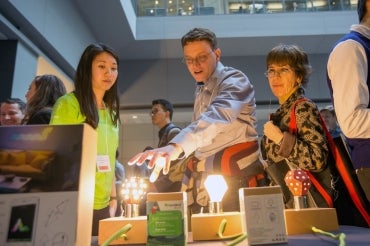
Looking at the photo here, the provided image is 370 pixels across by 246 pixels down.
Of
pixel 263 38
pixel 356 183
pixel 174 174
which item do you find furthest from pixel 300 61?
pixel 263 38

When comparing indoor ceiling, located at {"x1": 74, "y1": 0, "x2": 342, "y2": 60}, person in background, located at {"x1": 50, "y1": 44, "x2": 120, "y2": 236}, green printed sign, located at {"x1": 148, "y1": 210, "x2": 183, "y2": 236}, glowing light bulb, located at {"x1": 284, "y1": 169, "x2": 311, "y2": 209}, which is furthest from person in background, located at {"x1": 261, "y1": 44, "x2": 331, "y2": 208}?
indoor ceiling, located at {"x1": 74, "y1": 0, "x2": 342, "y2": 60}

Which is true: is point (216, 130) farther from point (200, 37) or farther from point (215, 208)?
point (200, 37)

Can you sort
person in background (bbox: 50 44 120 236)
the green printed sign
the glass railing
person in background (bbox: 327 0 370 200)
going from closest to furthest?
the green printed sign
person in background (bbox: 327 0 370 200)
person in background (bbox: 50 44 120 236)
the glass railing

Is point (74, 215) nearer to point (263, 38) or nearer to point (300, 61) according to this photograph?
point (300, 61)

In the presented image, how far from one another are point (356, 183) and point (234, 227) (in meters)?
0.47

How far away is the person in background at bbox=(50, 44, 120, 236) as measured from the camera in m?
1.20

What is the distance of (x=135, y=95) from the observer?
5582 millimetres

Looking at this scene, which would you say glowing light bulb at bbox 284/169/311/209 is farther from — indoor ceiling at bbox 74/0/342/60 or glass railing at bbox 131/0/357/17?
glass railing at bbox 131/0/357/17

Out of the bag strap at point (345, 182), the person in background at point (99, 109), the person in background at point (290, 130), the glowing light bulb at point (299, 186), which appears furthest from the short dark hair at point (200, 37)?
the glowing light bulb at point (299, 186)

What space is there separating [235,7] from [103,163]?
16.3 ft

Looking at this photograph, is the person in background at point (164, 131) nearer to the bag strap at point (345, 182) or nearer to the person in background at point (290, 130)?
the person in background at point (290, 130)

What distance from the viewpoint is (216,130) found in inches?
39.6

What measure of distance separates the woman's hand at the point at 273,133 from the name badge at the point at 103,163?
0.63m

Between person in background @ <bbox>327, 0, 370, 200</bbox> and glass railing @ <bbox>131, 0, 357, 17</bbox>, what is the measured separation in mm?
4712
